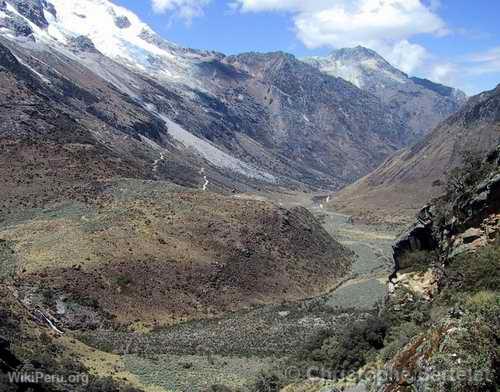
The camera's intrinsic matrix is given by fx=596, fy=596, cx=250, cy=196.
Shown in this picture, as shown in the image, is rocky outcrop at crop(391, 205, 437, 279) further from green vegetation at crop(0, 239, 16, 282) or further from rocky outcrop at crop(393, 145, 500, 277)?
green vegetation at crop(0, 239, 16, 282)

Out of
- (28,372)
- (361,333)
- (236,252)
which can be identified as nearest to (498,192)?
(361,333)

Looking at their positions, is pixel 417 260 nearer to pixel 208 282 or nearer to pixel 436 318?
pixel 436 318

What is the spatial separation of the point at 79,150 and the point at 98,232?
28.2 m

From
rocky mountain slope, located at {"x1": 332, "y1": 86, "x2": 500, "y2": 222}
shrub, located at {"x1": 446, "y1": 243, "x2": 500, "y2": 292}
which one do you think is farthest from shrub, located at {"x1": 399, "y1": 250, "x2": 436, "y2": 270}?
rocky mountain slope, located at {"x1": 332, "y1": 86, "x2": 500, "y2": 222}

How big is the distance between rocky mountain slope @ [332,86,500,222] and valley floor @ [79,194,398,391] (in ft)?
274

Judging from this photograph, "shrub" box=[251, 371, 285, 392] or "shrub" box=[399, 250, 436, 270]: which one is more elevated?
"shrub" box=[399, 250, 436, 270]

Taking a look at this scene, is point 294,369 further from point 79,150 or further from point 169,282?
point 79,150

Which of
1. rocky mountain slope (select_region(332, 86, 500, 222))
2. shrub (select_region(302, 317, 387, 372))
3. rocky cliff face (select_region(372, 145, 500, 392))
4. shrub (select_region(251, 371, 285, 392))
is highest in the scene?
rocky mountain slope (select_region(332, 86, 500, 222))

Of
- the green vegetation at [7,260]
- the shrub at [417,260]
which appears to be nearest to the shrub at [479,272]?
the shrub at [417,260]

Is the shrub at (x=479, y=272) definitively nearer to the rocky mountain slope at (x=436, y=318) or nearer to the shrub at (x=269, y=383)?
the rocky mountain slope at (x=436, y=318)

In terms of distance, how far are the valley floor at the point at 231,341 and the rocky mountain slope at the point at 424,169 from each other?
83.4 meters

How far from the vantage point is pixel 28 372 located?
1905 cm

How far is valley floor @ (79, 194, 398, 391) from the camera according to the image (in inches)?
1191

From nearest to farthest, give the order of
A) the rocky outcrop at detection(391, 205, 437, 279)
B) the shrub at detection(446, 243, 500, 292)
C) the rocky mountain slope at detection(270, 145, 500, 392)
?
the rocky mountain slope at detection(270, 145, 500, 392), the shrub at detection(446, 243, 500, 292), the rocky outcrop at detection(391, 205, 437, 279)
